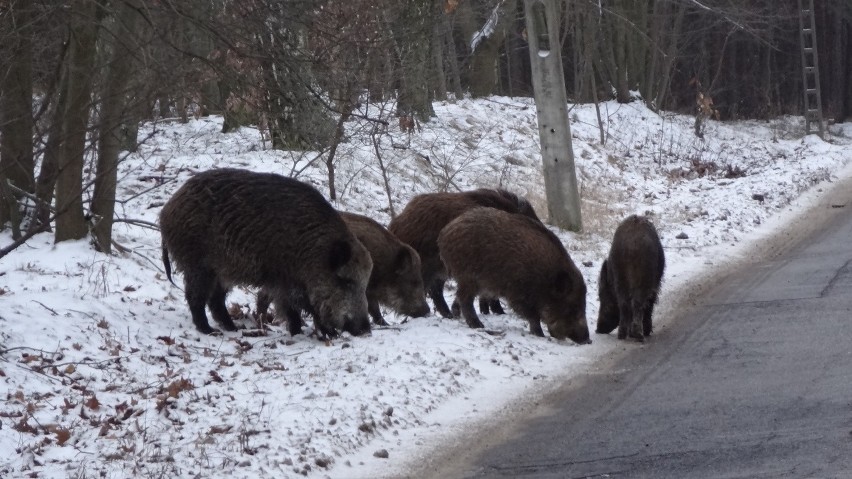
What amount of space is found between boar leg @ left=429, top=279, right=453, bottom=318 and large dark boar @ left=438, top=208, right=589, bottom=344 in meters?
1.06

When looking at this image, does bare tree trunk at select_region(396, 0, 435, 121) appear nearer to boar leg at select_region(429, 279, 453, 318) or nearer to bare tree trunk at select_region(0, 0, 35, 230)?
boar leg at select_region(429, 279, 453, 318)

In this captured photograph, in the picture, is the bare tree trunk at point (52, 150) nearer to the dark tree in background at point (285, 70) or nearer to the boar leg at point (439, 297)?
the dark tree in background at point (285, 70)

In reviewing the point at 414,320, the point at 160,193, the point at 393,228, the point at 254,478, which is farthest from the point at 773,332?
the point at 160,193

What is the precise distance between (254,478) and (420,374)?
234cm

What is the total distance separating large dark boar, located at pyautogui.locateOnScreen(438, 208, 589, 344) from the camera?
10281mm

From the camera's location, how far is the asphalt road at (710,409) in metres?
6.14

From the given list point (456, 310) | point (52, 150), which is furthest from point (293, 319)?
point (52, 150)

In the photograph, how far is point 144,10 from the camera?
27.1ft

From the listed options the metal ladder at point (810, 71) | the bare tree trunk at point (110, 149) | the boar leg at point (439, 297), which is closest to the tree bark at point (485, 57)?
the metal ladder at point (810, 71)

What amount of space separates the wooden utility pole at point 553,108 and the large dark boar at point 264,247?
6988 millimetres

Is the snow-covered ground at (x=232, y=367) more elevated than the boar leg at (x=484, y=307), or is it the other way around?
the snow-covered ground at (x=232, y=367)

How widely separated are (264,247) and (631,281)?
359 cm

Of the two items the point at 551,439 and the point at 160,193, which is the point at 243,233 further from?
the point at 160,193

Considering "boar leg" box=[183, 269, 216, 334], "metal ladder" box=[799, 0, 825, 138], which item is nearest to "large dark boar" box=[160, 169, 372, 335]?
"boar leg" box=[183, 269, 216, 334]
